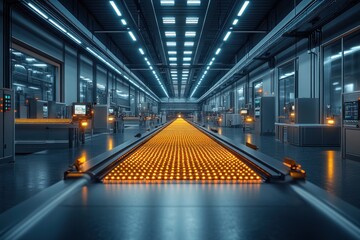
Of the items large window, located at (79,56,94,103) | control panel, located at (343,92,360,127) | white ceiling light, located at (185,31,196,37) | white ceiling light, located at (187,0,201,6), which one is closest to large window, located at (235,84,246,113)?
white ceiling light, located at (185,31,196,37)

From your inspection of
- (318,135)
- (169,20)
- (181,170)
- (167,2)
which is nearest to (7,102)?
(181,170)

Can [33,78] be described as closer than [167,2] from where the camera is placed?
No

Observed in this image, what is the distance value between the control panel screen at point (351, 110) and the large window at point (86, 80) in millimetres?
15610

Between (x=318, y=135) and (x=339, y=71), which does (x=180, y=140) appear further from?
(x=339, y=71)

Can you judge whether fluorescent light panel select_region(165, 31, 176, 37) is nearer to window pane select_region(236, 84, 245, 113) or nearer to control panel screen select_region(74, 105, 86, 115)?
control panel screen select_region(74, 105, 86, 115)

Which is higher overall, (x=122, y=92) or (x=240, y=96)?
(x=122, y=92)

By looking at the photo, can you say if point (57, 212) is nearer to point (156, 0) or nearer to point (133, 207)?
point (133, 207)

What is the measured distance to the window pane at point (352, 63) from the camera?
10812 mm

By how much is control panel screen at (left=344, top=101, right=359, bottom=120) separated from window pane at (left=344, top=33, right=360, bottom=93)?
259 cm

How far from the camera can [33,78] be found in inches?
672

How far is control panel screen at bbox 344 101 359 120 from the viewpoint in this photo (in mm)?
8203

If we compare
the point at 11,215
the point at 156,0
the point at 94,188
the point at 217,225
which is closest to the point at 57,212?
the point at 11,215

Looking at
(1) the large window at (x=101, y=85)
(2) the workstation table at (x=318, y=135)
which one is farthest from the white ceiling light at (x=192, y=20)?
(1) the large window at (x=101, y=85)

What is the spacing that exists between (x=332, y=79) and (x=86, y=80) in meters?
15.2
